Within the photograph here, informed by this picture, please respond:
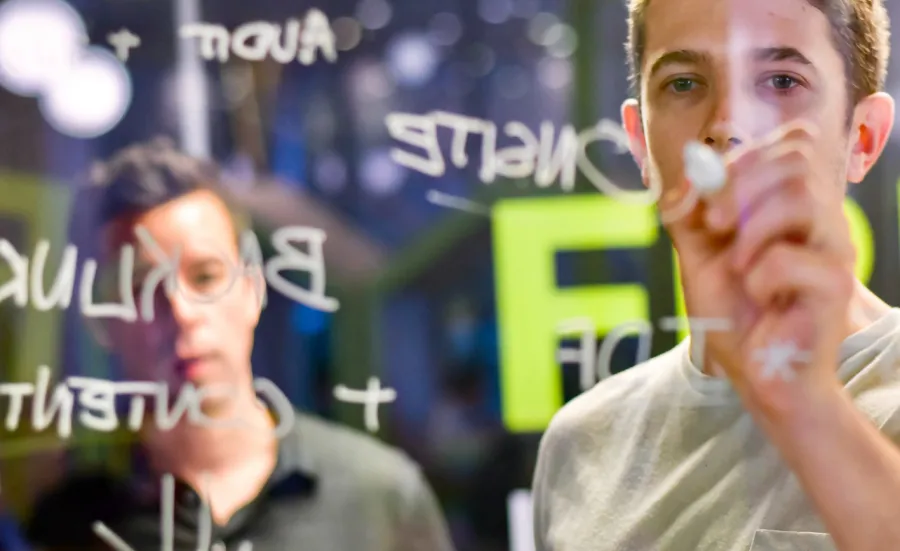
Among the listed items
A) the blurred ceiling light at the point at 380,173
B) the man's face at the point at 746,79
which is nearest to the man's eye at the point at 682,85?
the man's face at the point at 746,79

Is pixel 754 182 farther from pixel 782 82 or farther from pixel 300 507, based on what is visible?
pixel 300 507

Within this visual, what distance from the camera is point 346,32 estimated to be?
2.21 ft

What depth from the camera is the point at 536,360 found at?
0.66 m

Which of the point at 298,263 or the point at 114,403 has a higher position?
the point at 298,263

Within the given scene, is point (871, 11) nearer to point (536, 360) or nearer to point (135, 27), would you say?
point (536, 360)

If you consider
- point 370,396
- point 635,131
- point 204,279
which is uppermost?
point 635,131

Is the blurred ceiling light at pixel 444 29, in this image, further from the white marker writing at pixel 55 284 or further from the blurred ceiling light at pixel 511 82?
the white marker writing at pixel 55 284

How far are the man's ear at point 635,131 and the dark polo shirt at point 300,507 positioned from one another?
32 centimetres

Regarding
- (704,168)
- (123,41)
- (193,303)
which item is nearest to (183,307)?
(193,303)

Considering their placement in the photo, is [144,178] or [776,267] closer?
[776,267]

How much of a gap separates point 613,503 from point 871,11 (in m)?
0.43

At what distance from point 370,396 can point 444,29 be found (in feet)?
1.05

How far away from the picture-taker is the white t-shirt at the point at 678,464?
21.9 inches

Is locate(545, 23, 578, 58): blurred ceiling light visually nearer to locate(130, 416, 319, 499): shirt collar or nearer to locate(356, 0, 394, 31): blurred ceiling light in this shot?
locate(356, 0, 394, 31): blurred ceiling light
